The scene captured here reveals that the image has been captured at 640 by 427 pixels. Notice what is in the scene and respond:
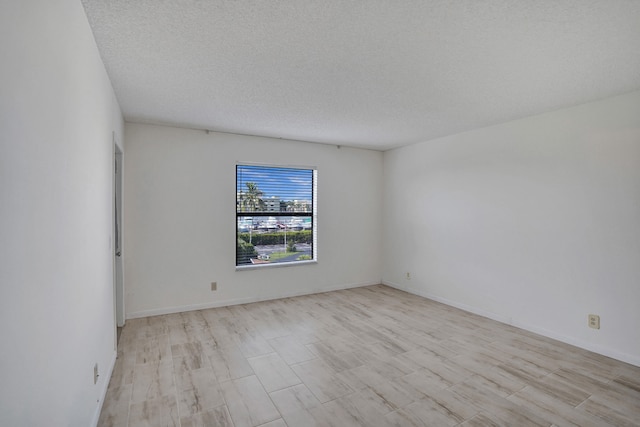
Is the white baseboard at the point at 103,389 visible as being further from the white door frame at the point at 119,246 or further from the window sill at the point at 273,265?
the window sill at the point at 273,265

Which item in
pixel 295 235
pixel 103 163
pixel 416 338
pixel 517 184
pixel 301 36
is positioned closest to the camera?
pixel 301 36

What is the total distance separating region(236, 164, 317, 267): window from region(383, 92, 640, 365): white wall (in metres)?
1.74

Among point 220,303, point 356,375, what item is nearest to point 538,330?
point 356,375

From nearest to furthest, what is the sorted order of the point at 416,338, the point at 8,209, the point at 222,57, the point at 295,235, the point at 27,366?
the point at 8,209 → the point at 27,366 → the point at 222,57 → the point at 416,338 → the point at 295,235

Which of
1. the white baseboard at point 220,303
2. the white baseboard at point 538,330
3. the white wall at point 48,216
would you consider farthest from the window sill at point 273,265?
the white wall at point 48,216

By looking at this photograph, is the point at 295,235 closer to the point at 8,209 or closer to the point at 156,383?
the point at 156,383

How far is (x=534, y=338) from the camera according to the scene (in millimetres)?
3414

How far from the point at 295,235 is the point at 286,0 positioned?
3.77m

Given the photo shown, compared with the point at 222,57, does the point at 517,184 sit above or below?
below

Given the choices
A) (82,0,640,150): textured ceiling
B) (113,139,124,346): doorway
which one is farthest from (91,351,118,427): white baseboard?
(82,0,640,150): textured ceiling

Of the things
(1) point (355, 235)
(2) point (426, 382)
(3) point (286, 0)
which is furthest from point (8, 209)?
(1) point (355, 235)

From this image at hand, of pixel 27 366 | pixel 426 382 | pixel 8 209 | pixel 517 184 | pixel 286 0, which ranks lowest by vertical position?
pixel 426 382

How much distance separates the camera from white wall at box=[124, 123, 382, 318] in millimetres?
3969

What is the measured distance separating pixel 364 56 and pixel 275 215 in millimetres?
3050
